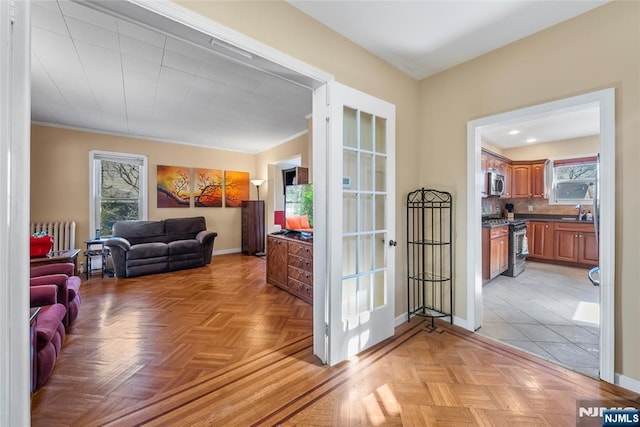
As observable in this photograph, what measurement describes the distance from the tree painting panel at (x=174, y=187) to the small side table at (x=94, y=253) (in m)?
1.37

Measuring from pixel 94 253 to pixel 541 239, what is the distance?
9.06 m

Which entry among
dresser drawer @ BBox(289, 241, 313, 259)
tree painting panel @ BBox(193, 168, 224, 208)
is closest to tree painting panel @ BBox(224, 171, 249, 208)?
tree painting panel @ BBox(193, 168, 224, 208)

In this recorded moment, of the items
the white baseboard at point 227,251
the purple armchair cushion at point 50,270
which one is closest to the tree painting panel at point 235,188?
the white baseboard at point 227,251

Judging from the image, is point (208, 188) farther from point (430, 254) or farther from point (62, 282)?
point (430, 254)

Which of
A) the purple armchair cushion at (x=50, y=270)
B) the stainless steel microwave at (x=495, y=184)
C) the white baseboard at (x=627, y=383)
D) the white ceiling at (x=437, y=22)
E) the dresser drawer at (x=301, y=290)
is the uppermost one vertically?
the white ceiling at (x=437, y=22)

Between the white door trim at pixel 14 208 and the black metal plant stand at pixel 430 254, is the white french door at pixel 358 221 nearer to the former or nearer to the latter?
the black metal plant stand at pixel 430 254

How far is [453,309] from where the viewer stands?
2.73m

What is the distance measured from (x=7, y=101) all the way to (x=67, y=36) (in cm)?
195

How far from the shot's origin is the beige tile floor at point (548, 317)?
7.32 ft

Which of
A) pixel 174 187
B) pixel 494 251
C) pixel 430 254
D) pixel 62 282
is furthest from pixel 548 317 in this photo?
pixel 174 187

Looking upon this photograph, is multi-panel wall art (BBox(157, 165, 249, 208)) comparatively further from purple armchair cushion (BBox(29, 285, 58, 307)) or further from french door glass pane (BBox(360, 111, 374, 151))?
french door glass pane (BBox(360, 111, 374, 151))

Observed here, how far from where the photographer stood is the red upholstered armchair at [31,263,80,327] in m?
2.24

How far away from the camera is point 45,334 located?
71.5 inches

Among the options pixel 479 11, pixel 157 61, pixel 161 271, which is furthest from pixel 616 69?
pixel 161 271
